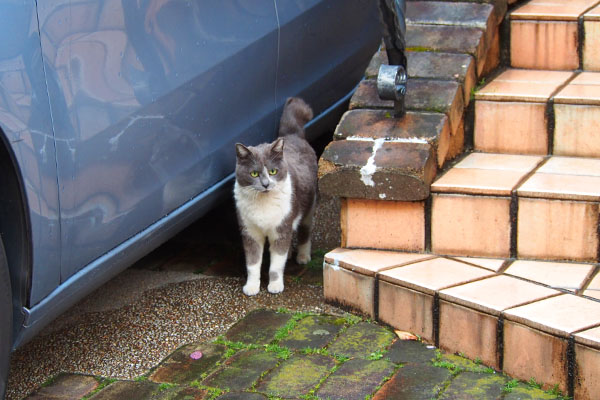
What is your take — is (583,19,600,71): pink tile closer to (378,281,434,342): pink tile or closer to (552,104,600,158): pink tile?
(552,104,600,158): pink tile

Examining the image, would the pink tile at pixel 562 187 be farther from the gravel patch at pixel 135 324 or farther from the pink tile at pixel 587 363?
the gravel patch at pixel 135 324

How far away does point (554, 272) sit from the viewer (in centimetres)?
288

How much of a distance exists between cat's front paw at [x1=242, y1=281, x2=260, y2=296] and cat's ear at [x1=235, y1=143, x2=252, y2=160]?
0.57 metres

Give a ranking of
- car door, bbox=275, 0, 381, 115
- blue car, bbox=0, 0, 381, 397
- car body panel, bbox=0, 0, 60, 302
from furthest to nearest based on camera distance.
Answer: car door, bbox=275, 0, 381, 115 < blue car, bbox=0, 0, 381, 397 < car body panel, bbox=0, 0, 60, 302

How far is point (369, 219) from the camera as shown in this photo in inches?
127

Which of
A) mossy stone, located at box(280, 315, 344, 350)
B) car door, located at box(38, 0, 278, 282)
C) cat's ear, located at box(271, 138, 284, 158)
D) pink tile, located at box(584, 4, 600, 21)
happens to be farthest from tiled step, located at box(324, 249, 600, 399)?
pink tile, located at box(584, 4, 600, 21)

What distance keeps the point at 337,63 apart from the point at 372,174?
1.13m

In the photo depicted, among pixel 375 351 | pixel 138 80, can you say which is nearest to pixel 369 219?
pixel 375 351

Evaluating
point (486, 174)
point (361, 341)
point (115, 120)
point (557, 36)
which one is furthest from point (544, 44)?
point (115, 120)

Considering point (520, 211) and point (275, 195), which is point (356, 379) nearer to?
point (520, 211)

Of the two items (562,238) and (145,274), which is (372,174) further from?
(145,274)

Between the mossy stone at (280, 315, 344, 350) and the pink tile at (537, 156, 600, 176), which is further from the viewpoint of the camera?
the pink tile at (537, 156, 600, 176)

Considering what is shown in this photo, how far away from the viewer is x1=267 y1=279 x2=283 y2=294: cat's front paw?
3.50m

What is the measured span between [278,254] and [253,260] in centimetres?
13
